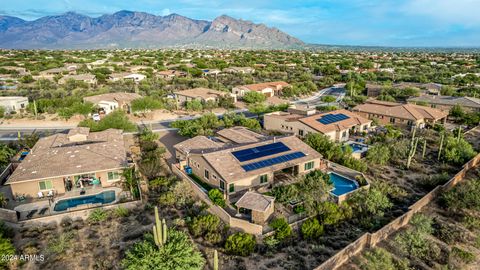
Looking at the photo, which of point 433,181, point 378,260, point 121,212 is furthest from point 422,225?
point 121,212

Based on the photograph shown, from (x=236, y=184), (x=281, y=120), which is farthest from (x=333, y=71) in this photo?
(x=236, y=184)

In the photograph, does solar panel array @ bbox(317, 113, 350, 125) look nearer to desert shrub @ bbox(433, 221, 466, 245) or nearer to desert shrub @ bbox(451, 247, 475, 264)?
desert shrub @ bbox(433, 221, 466, 245)

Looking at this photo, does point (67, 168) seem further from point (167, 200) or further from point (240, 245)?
point (240, 245)

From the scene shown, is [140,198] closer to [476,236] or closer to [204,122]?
[204,122]

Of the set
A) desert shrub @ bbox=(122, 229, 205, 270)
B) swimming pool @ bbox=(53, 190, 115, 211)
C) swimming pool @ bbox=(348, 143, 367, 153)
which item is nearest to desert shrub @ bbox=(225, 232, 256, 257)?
desert shrub @ bbox=(122, 229, 205, 270)

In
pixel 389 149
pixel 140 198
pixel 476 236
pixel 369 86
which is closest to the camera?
pixel 476 236

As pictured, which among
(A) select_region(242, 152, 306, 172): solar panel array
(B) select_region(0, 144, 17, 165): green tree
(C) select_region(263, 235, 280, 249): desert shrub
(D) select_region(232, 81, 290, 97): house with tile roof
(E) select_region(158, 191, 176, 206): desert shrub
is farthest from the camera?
(D) select_region(232, 81, 290, 97): house with tile roof
